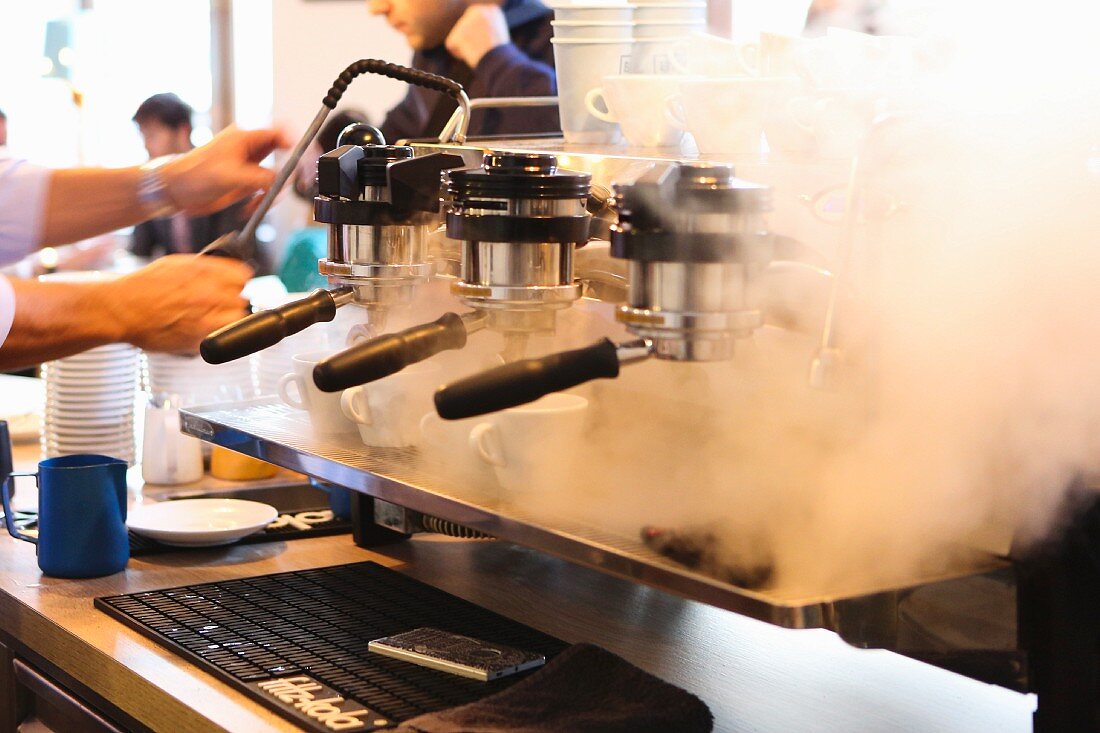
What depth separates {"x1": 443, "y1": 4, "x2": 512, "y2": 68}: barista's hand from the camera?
229cm

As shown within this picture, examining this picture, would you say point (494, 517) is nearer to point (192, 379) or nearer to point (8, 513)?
point (8, 513)

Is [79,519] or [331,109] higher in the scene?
[331,109]

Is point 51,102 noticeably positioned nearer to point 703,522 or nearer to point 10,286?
point 10,286

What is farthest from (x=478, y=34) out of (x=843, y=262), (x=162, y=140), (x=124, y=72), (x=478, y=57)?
(x=124, y=72)

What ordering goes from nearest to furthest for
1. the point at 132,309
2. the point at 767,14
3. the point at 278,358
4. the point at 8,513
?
the point at 132,309, the point at 8,513, the point at 278,358, the point at 767,14

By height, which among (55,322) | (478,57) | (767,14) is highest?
(767,14)

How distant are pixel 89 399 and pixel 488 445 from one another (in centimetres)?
89

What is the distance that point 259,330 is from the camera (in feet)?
3.29

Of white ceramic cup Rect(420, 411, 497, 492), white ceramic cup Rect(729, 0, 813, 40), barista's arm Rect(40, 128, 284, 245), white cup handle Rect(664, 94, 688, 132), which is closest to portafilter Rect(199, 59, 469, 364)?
white ceramic cup Rect(420, 411, 497, 492)

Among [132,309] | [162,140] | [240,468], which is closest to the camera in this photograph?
[132,309]

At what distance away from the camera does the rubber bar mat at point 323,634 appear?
93 cm

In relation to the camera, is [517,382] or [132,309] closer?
[517,382]

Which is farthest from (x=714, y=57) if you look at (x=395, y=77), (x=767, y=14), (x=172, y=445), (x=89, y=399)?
(x=767, y=14)

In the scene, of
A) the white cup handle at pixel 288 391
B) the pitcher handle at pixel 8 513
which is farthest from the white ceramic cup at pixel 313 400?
the pitcher handle at pixel 8 513
